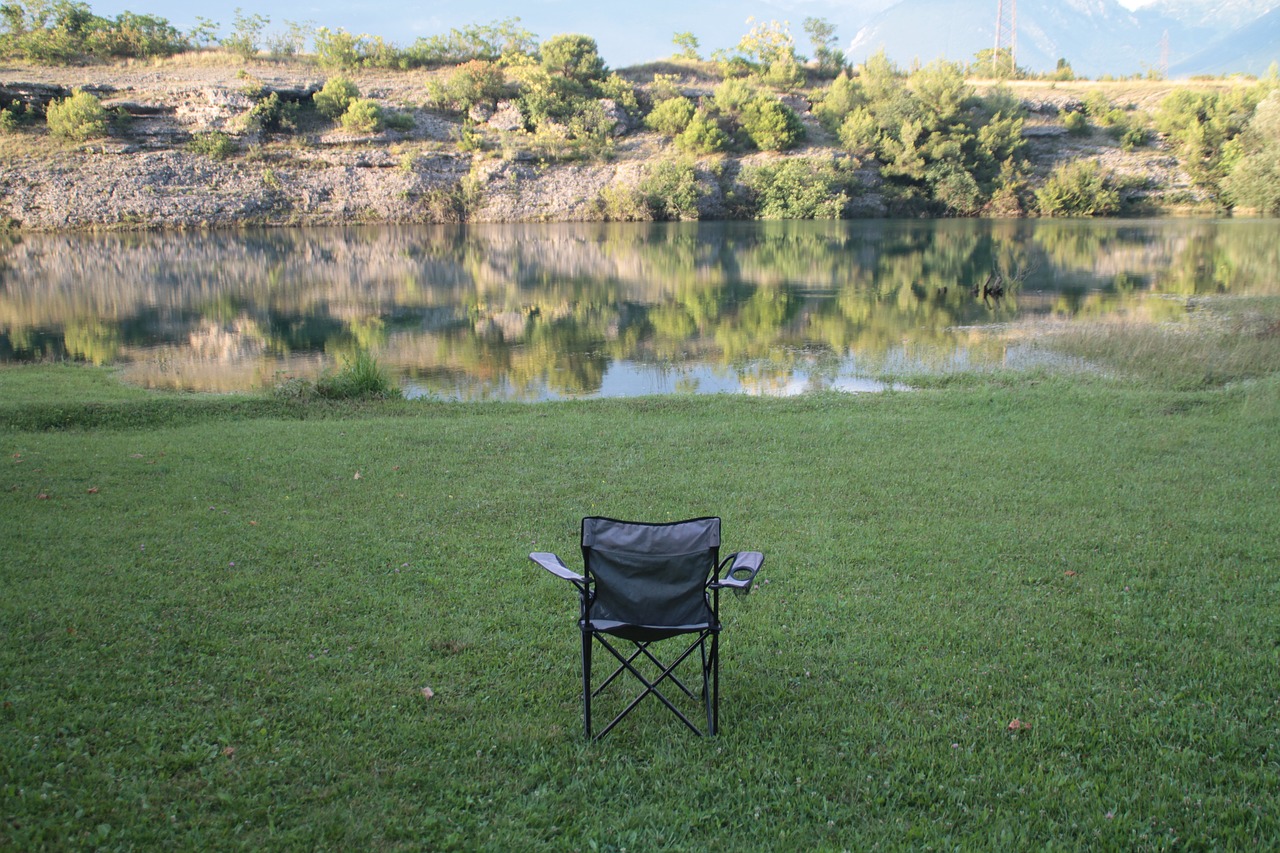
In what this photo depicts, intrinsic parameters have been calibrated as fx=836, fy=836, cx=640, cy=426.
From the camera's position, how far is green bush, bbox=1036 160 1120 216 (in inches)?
2309

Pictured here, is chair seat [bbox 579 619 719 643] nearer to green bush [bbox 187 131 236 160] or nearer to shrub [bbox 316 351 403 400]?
shrub [bbox 316 351 403 400]

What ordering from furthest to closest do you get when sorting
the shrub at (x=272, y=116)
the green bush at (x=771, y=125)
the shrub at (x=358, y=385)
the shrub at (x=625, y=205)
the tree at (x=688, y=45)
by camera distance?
the tree at (x=688, y=45) → the green bush at (x=771, y=125) → the shrub at (x=272, y=116) → the shrub at (x=625, y=205) → the shrub at (x=358, y=385)

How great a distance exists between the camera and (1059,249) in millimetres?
37000

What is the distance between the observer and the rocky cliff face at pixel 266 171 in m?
52.6

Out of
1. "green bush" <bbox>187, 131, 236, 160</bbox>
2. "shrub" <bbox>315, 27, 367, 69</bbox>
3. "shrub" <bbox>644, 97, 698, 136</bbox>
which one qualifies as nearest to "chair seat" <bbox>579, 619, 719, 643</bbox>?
"green bush" <bbox>187, 131, 236, 160</bbox>

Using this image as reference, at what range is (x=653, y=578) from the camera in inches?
145

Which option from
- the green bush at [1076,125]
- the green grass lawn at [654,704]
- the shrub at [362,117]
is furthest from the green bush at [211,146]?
the green bush at [1076,125]

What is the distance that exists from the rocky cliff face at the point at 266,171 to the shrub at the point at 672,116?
5.64 ft

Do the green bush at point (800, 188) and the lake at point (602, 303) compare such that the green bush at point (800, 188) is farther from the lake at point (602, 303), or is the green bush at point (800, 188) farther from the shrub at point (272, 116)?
the shrub at point (272, 116)

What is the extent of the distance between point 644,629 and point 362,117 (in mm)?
66358

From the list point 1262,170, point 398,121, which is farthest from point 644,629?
point 398,121

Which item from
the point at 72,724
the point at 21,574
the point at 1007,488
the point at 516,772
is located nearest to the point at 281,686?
the point at 72,724

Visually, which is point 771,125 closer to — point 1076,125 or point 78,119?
point 1076,125

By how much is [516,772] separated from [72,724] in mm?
2112
